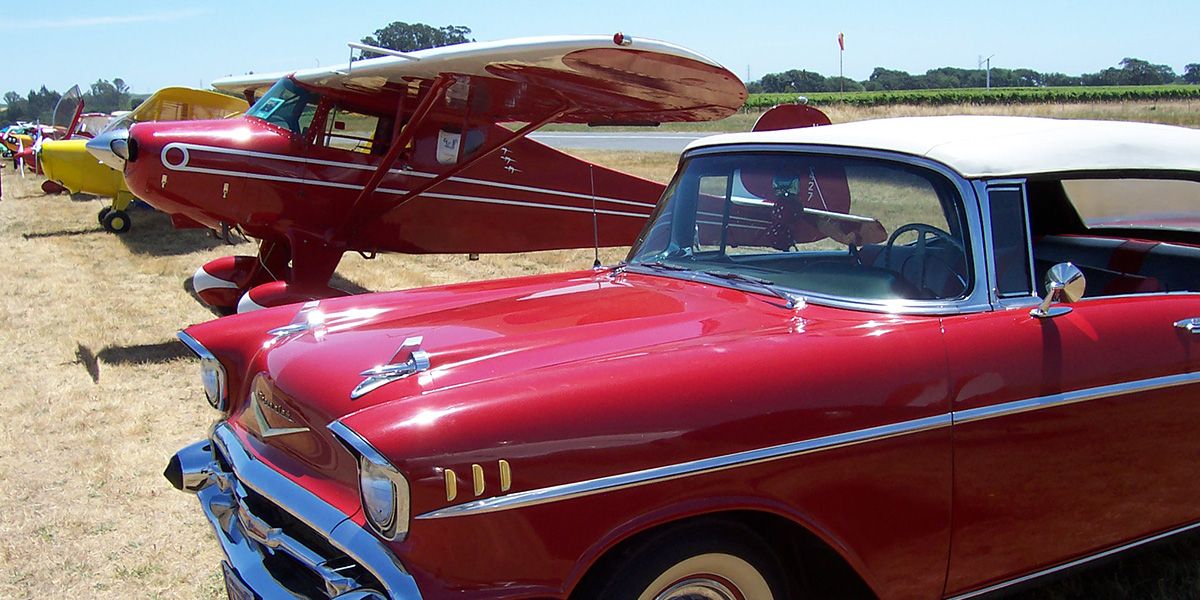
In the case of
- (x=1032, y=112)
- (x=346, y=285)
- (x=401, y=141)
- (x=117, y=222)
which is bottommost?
(x=346, y=285)

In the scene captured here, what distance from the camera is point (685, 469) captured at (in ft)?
7.03

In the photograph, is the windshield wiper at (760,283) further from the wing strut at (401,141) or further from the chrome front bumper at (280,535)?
the wing strut at (401,141)

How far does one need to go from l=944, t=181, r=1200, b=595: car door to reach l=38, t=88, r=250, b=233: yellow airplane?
12884 mm

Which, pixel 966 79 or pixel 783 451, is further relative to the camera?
pixel 966 79

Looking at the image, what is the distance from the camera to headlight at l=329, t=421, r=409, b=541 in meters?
1.99

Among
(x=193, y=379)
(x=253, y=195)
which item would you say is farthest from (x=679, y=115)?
(x=193, y=379)

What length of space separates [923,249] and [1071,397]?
1.93ft

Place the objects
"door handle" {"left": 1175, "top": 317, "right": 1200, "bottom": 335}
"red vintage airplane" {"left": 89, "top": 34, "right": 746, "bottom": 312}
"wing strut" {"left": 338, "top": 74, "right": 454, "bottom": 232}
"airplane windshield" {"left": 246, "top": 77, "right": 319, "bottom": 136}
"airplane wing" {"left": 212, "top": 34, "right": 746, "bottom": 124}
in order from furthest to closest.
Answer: "airplane windshield" {"left": 246, "top": 77, "right": 319, "bottom": 136}, "red vintage airplane" {"left": 89, "top": 34, "right": 746, "bottom": 312}, "wing strut" {"left": 338, "top": 74, "right": 454, "bottom": 232}, "airplane wing" {"left": 212, "top": 34, "right": 746, "bottom": 124}, "door handle" {"left": 1175, "top": 317, "right": 1200, "bottom": 335}

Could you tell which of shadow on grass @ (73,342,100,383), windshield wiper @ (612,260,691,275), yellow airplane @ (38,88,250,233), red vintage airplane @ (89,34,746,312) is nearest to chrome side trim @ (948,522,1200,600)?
windshield wiper @ (612,260,691,275)

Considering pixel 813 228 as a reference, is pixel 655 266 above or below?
below

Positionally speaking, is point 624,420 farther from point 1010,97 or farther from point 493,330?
point 1010,97

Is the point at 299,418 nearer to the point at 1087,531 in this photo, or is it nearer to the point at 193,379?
the point at 1087,531

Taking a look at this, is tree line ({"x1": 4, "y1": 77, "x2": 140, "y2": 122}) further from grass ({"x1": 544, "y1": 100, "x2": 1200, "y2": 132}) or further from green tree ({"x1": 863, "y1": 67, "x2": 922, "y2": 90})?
green tree ({"x1": 863, "y1": 67, "x2": 922, "y2": 90})

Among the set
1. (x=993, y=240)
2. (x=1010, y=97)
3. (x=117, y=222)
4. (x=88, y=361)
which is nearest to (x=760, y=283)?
(x=993, y=240)
